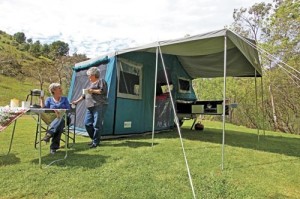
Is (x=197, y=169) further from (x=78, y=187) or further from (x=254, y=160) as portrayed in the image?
(x=78, y=187)

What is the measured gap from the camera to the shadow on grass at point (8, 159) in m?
3.12

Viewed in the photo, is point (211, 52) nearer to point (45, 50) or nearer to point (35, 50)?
point (35, 50)

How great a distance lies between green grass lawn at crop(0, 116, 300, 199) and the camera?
2396 millimetres

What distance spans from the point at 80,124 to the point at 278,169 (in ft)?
13.0

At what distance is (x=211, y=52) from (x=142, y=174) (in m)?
3.06

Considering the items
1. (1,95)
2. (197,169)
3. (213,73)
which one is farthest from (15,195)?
(1,95)

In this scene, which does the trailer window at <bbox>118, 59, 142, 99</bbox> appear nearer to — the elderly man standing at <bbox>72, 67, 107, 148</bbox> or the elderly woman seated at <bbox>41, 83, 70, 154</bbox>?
the elderly man standing at <bbox>72, 67, 107, 148</bbox>

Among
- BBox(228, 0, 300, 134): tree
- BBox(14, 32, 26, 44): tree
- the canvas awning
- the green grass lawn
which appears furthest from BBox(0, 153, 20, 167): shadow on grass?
BBox(14, 32, 26, 44): tree

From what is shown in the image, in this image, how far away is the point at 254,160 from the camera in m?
3.77

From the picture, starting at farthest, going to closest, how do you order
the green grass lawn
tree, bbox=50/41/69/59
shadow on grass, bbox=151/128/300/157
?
tree, bbox=50/41/69/59 < shadow on grass, bbox=151/128/300/157 < the green grass lawn

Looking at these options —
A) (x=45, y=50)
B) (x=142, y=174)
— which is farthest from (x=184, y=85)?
(x=45, y=50)

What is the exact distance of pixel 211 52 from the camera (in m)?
5.05

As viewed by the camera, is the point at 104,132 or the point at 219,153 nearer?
the point at 219,153

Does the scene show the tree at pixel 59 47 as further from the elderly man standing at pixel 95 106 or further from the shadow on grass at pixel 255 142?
the elderly man standing at pixel 95 106
